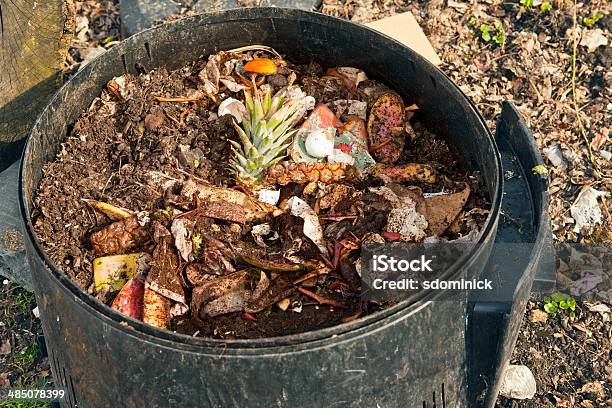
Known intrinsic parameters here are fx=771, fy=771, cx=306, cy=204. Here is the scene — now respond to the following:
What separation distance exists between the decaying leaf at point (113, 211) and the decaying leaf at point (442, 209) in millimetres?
1011

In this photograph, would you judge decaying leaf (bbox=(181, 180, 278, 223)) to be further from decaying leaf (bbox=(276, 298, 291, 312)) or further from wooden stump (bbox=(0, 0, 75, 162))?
wooden stump (bbox=(0, 0, 75, 162))

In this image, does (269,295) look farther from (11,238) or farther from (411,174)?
(11,238)

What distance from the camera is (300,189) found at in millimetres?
2707

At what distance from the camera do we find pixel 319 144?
2725mm

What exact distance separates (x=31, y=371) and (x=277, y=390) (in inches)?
62.0

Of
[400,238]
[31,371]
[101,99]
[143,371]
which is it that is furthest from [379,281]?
[31,371]

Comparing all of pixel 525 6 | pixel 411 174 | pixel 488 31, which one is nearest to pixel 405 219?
pixel 411 174

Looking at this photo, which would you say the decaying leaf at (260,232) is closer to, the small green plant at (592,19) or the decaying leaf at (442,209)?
the decaying leaf at (442,209)

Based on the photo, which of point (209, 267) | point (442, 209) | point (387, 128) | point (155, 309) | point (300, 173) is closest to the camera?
point (155, 309)

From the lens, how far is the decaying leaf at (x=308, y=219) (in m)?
2.50

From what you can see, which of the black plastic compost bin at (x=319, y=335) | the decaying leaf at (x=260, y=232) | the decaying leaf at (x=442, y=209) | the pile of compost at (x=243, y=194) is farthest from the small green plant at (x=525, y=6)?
the decaying leaf at (x=260, y=232)

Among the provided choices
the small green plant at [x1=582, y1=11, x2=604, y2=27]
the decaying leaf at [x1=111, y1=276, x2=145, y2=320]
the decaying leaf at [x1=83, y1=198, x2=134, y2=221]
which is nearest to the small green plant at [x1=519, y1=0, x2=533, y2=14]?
the small green plant at [x1=582, y1=11, x2=604, y2=27]

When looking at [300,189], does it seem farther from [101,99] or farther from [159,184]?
[101,99]

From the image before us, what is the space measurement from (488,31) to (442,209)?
197 centimetres
